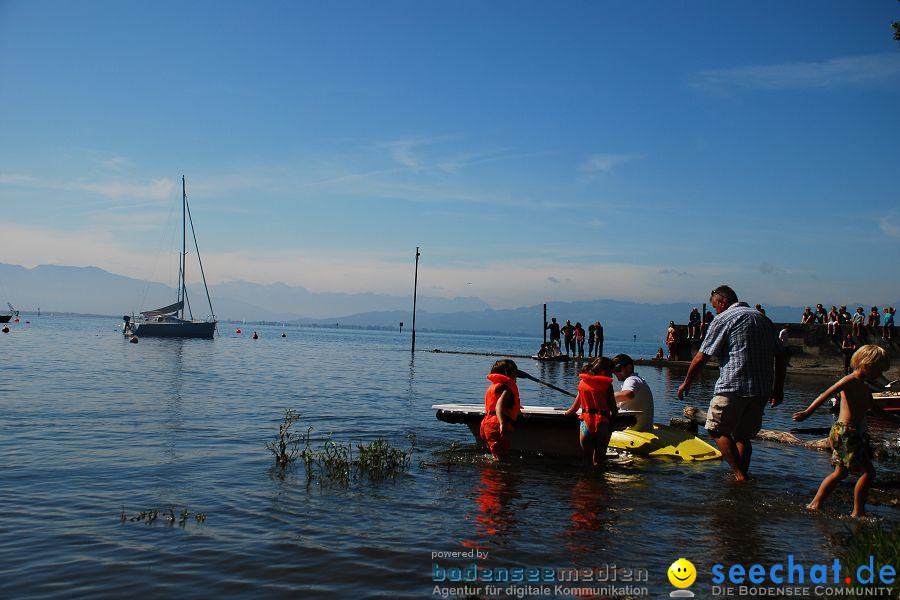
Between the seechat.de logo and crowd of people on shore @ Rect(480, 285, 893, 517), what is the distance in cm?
205

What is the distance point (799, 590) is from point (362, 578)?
3397mm

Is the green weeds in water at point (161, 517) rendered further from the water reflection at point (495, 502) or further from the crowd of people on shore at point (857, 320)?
the crowd of people on shore at point (857, 320)

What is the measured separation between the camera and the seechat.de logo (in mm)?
5395

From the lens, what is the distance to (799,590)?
17.6 ft

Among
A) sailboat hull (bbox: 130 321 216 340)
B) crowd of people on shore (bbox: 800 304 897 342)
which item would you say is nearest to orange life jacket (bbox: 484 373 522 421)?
crowd of people on shore (bbox: 800 304 897 342)

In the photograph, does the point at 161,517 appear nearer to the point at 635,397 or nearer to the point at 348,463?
the point at 348,463

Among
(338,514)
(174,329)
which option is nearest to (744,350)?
(338,514)

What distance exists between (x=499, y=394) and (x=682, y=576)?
454cm

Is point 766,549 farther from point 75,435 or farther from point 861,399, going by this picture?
point 75,435

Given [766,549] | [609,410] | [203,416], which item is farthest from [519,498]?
[203,416]

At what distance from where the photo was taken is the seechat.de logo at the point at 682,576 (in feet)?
17.7

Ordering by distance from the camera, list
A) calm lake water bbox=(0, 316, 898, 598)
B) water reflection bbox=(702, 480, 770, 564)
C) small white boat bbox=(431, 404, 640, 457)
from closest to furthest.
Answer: calm lake water bbox=(0, 316, 898, 598)
water reflection bbox=(702, 480, 770, 564)
small white boat bbox=(431, 404, 640, 457)

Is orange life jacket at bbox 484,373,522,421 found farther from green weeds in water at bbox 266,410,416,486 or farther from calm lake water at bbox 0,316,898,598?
green weeds in water at bbox 266,410,416,486

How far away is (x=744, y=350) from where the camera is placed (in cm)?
826
